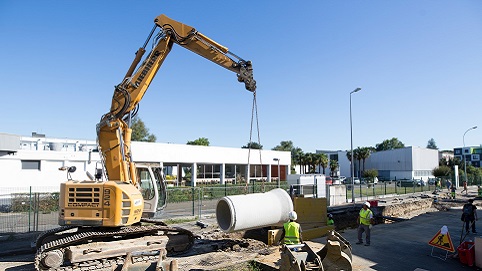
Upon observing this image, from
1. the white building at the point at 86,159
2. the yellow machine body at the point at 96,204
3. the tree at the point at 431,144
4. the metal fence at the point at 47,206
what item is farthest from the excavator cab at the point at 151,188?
the tree at the point at 431,144

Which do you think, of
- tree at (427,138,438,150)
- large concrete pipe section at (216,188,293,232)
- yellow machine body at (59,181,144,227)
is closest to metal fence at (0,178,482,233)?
large concrete pipe section at (216,188,293,232)

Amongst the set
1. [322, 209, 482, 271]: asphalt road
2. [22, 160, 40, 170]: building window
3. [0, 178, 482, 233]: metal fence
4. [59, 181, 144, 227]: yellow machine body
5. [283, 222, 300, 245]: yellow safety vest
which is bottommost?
[322, 209, 482, 271]: asphalt road

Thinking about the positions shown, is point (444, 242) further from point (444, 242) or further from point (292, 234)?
point (292, 234)

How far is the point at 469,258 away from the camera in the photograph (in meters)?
10.5

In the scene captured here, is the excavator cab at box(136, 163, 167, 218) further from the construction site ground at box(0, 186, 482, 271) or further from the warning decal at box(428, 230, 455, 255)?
the warning decal at box(428, 230, 455, 255)

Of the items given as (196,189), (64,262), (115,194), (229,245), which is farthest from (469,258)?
(196,189)

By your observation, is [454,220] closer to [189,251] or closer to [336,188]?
[336,188]

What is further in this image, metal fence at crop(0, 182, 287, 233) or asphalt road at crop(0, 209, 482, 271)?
metal fence at crop(0, 182, 287, 233)

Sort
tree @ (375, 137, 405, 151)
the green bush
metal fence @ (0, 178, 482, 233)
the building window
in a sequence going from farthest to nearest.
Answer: tree @ (375, 137, 405, 151) < the building window < the green bush < metal fence @ (0, 178, 482, 233)

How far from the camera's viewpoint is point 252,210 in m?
10.3

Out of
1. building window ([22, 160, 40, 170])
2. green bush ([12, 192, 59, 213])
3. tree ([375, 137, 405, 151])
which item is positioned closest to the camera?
green bush ([12, 192, 59, 213])

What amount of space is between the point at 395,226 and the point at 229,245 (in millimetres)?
8902

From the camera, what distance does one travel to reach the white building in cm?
2630

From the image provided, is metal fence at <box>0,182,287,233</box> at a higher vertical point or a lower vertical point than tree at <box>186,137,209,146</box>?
lower
